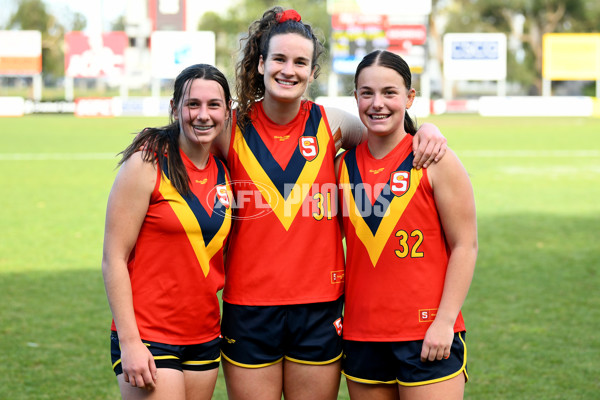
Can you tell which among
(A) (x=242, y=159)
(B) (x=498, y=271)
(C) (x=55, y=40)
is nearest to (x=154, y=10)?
(C) (x=55, y=40)

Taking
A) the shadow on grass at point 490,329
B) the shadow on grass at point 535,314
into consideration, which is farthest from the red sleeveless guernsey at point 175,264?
the shadow on grass at point 535,314

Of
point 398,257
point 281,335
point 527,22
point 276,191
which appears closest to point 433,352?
point 398,257

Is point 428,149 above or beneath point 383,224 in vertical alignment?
above

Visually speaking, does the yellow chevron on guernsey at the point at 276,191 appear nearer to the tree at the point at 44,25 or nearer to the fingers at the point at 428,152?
the fingers at the point at 428,152

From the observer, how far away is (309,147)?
3.30m

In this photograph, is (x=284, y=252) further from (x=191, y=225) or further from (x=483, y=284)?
(x=483, y=284)

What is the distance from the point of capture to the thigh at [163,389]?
9.64 ft

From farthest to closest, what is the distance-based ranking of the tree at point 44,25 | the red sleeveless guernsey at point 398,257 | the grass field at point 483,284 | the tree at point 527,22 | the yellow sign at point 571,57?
the tree at point 44,25
the tree at point 527,22
the yellow sign at point 571,57
the grass field at point 483,284
the red sleeveless guernsey at point 398,257

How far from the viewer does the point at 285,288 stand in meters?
3.20

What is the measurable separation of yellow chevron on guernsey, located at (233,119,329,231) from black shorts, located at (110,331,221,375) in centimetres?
60

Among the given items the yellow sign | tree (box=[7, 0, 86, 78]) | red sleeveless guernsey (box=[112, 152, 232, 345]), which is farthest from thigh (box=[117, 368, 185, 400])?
tree (box=[7, 0, 86, 78])

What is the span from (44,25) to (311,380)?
239ft

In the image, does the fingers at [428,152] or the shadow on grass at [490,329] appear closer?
the fingers at [428,152]

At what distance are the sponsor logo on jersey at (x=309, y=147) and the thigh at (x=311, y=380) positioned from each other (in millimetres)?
892
